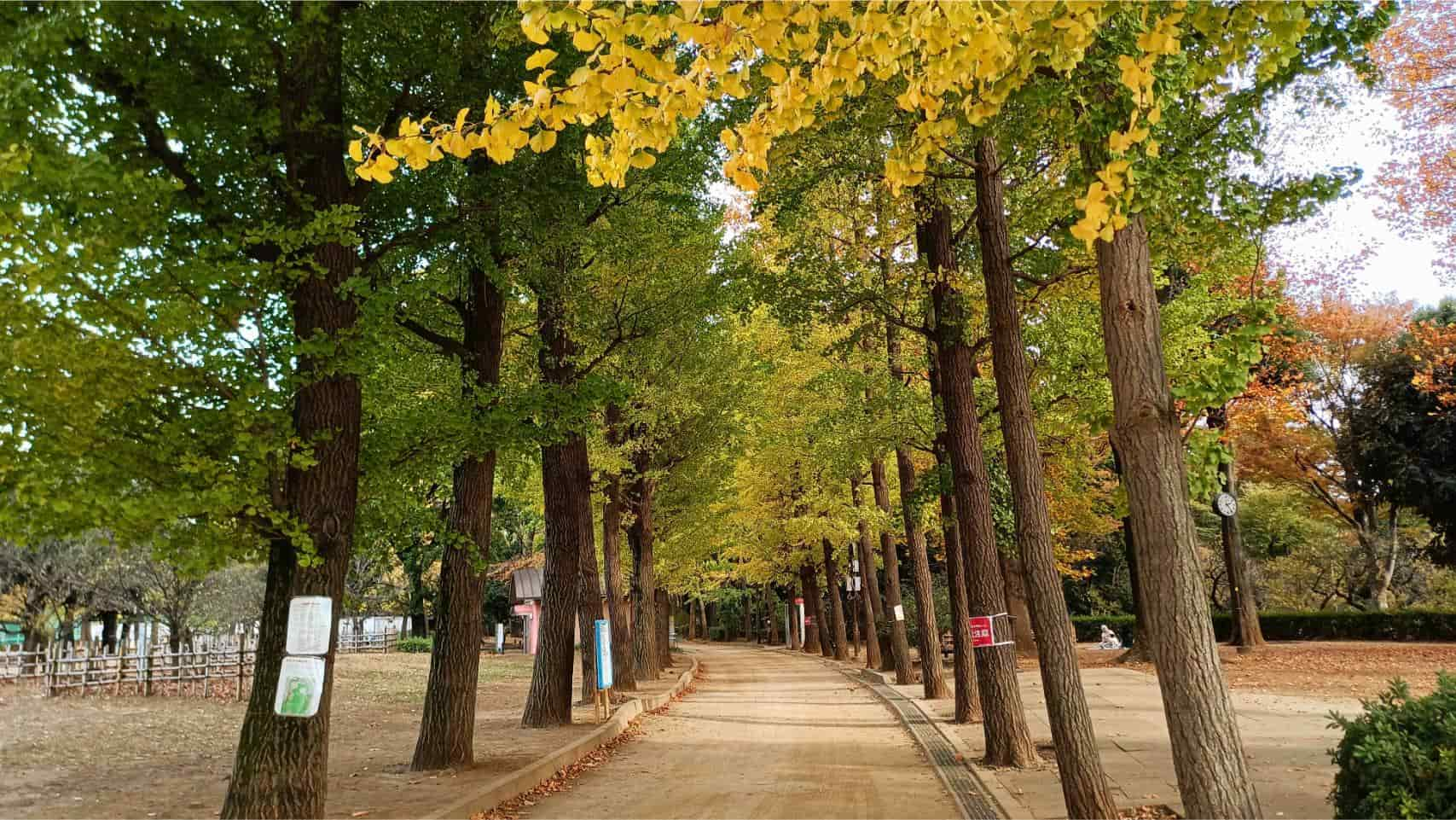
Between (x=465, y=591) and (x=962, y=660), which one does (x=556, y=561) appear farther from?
(x=962, y=660)

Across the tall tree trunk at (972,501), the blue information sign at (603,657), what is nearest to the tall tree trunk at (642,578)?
the blue information sign at (603,657)

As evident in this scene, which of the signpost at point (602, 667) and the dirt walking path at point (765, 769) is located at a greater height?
the signpost at point (602, 667)

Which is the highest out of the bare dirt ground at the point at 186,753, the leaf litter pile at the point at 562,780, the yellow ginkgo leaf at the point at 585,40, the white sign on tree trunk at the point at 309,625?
the yellow ginkgo leaf at the point at 585,40

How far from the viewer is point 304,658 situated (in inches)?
257

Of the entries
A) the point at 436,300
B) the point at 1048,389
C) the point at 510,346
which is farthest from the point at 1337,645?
the point at 436,300

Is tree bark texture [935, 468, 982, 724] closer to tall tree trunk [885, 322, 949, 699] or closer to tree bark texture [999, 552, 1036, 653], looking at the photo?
tall tree trunk [885, 322, 949, 699]

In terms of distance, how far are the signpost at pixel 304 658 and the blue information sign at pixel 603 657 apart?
23.9 ft

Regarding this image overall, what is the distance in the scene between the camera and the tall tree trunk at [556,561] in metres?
13.8

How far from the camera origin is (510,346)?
53.5 feet

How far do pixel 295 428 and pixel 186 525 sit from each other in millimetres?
1049

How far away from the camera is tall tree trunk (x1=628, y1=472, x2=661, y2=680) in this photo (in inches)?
898

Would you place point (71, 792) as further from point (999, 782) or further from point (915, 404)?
point (915, 404)

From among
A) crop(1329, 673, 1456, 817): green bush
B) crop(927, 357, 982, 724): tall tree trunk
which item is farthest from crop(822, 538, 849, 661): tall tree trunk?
crop(1329, 673, 1456, 817): green bush

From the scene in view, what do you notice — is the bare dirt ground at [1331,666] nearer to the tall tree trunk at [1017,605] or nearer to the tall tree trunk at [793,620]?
the tall tree trunk at [1017,605]
